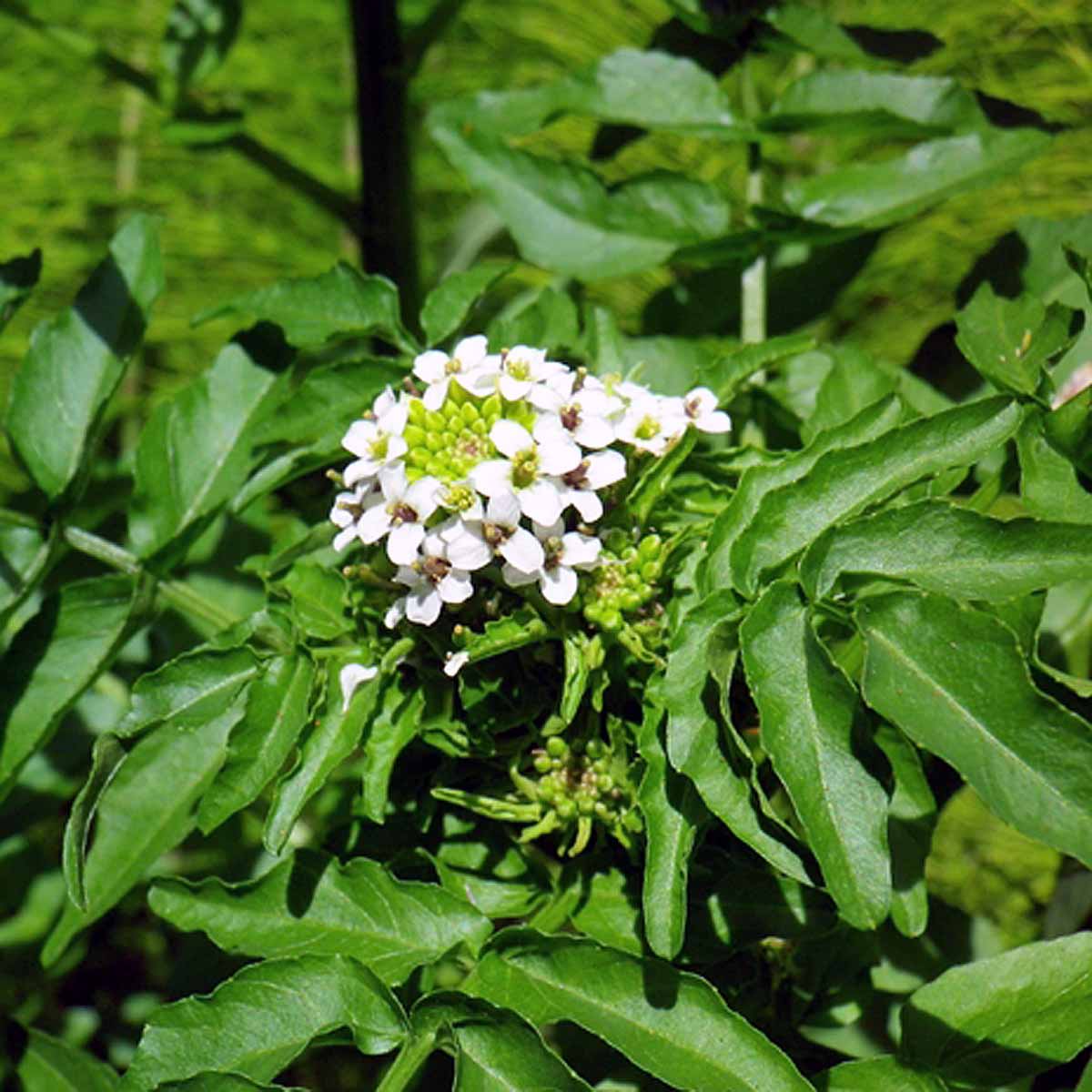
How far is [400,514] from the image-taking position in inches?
37.6

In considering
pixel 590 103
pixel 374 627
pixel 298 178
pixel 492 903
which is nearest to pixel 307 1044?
pixel 492 903

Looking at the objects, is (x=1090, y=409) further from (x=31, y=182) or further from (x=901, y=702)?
(x=31, y=182)

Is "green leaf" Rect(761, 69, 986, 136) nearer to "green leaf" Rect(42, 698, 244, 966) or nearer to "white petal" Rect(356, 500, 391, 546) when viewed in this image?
"white petal" Rect(356, 500, 391, 546)

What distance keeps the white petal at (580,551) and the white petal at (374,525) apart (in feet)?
0.40

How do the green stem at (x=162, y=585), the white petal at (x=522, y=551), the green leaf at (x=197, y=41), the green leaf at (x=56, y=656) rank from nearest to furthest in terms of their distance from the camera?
the white petal at (x=522, y=551)
the green leaf at (x=56, y=656)
the green stem at (x=162, y=585)
the green leaf at (x=197, y=41)

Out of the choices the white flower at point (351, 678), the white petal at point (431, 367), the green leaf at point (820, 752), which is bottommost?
the white flower at point (351, 678)

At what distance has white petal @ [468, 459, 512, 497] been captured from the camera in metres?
0.92

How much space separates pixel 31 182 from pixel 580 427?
6.51ft

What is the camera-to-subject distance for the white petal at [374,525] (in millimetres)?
956

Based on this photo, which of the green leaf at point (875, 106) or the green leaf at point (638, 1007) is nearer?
the green leaf at point (638, 1007)

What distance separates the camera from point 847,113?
1.34m

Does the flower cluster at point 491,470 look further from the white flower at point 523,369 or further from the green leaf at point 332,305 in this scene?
the green leaf at point 332,305

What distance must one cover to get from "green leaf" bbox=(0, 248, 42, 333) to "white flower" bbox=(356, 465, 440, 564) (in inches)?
20.4

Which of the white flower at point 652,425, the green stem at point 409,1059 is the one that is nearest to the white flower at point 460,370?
the white flower at point 652,425
